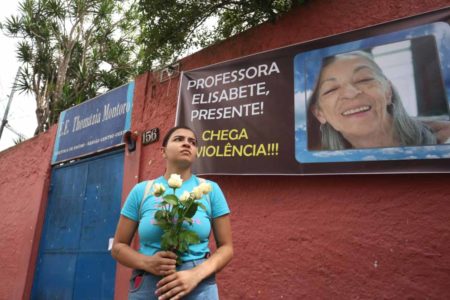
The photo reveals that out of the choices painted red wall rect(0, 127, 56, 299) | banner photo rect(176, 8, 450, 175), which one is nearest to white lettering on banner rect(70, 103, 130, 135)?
painted red wall rect(0, 127, 56, 299)

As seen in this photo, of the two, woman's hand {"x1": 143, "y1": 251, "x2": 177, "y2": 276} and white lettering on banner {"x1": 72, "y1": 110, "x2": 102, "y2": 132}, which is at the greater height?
white lettering on banner {"x1": 72, "y1": 110, "x2": 102, "y2": 132}

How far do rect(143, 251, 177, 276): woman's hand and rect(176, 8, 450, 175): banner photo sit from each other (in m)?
1.73

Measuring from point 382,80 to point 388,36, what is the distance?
1.10ft

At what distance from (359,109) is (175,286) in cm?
202

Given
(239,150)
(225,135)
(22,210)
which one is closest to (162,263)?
(239,150)

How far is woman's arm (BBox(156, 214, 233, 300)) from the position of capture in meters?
1.26

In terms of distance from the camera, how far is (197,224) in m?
1.44

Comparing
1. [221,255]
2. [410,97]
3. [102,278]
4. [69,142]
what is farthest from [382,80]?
[69,142]

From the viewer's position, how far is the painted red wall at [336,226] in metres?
2.33

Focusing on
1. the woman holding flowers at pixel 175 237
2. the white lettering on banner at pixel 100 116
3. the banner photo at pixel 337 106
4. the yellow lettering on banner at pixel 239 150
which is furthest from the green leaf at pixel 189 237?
the white lettering on banner at pixel 100 116

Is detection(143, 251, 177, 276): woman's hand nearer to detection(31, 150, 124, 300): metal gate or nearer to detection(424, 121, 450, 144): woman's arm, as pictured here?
detection(424, 121, 450, 144): woman's arm

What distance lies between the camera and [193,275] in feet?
4.30

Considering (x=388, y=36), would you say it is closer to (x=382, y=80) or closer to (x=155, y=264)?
(x=382, y=80)

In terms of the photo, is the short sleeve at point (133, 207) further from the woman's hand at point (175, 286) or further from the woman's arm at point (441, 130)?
the woman's arm at point (441, 130)
